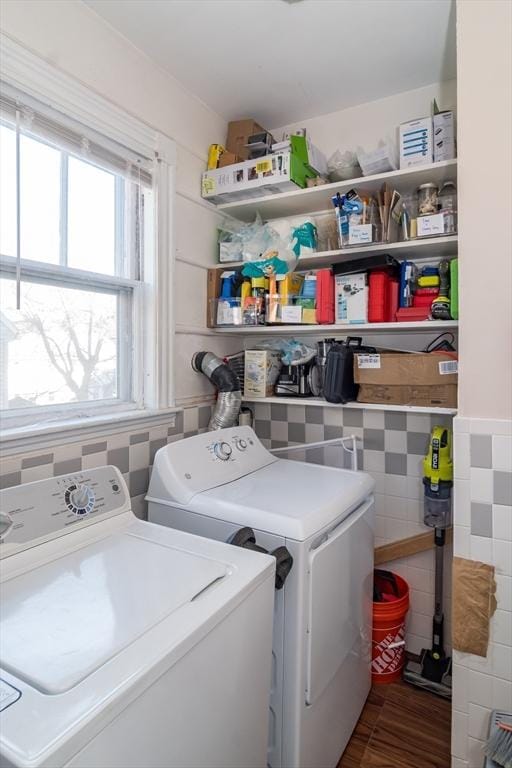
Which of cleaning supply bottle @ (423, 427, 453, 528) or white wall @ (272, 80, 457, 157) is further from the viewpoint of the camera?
white wall @ (272, 80, 457, 157)

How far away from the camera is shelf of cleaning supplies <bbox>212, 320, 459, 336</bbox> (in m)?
1.75

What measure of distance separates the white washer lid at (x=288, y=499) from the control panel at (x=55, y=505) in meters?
0.27

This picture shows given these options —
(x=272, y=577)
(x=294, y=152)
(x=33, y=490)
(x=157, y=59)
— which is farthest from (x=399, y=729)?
(x=157, y=59)

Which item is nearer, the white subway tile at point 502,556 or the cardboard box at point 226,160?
the white subway tile at point 502,556

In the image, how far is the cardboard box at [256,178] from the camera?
6.45 ft

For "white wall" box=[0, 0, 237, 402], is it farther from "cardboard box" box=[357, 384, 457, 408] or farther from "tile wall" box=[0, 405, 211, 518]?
"cardboard box" box=[357, 384, 457, 408]

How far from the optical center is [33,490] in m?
1.18

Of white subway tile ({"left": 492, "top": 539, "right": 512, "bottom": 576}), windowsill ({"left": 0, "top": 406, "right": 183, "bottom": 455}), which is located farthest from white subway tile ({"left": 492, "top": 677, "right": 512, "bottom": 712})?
windowsill ({"left": 0, "top": 406, "right": 183, "bottom": 455})

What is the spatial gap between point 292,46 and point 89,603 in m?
2.11

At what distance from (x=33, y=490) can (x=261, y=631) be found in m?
0.71

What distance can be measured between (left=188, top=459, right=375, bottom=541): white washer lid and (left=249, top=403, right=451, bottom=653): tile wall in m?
0.40

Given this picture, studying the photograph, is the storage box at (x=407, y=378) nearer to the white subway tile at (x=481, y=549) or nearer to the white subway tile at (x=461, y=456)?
the white subway tile at (x=461, y=456)

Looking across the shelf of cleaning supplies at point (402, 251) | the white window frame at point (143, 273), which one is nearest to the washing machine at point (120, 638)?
the white window frame at point (143, 273)

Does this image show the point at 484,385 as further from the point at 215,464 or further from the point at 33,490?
the point at 33,490
